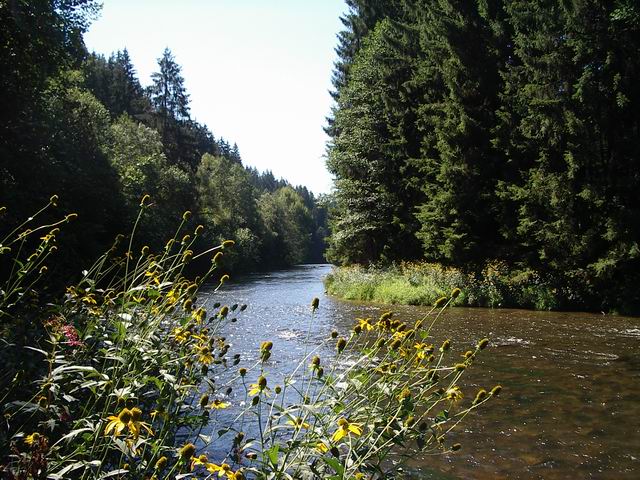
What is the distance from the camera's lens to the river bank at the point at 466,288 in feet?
53.0

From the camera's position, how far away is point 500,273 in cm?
1797

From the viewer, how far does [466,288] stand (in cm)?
1800

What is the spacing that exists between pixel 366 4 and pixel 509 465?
32.3 m

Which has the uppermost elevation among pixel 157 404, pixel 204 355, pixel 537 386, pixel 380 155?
pixel 380 155

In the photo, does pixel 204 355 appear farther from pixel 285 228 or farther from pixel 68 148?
pixel 285 228

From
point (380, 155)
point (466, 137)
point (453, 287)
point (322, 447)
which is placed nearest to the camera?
point (322, 447)

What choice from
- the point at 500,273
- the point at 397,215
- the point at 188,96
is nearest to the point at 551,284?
the point at 500,273

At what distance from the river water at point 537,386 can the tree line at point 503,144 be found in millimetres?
2662

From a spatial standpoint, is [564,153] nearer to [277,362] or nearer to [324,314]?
[324,314]

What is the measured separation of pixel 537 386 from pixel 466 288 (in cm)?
1092

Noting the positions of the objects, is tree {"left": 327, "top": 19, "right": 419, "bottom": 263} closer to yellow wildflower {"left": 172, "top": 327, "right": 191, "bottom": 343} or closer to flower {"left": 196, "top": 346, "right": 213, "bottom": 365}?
yellow wildflower {"left": 172, "top": 327, "right": 191, "bottom": 343}

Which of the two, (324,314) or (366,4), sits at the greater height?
(366,4)

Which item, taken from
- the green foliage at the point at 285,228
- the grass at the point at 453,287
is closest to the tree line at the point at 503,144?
the grass at the point at 453,287

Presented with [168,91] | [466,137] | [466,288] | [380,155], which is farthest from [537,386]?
[168,91]
